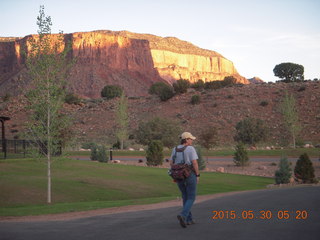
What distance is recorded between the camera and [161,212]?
1195 centimetres

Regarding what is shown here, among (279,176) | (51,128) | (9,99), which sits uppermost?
(9,99)

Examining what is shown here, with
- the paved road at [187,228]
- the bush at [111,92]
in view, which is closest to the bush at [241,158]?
the paved road at [187,228]

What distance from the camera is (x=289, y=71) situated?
114 meters

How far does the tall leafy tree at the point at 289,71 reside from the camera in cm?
11356

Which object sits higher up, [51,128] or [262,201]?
[51,128]

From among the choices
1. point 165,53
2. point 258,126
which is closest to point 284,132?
point 258,126

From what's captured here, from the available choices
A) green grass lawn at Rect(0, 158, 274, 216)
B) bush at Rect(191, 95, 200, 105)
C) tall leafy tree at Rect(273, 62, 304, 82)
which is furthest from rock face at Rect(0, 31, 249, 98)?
green grass lawn at Rect(0, 158, 274, 216)

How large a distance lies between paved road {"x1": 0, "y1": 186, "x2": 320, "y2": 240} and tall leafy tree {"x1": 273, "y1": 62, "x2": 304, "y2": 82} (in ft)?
349

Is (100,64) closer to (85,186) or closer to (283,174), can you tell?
(283,174)

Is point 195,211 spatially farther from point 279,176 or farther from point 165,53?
point 165,53

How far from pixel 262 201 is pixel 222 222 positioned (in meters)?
3.32

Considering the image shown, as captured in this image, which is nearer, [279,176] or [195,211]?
[195,211]

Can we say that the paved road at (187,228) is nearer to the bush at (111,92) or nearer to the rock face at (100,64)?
the bush at (111,92)

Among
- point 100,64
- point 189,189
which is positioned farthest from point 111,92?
point 189,189
